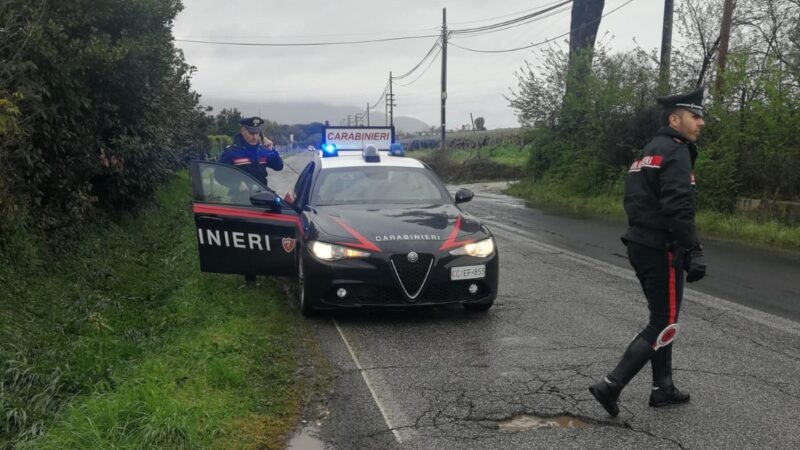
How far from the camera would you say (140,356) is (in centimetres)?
558

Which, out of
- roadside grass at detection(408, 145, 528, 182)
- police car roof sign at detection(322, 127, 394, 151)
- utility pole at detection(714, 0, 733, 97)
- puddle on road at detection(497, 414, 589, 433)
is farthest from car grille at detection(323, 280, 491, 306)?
roadside grass at detection(408, 145, 528, 182)

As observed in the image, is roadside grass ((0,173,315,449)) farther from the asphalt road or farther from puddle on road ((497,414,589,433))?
puddle on road ((497,414,589,433))

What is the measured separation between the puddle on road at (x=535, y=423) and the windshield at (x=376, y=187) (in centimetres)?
350

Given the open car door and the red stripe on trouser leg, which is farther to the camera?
the open car door

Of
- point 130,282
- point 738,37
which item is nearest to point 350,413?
point 130,282

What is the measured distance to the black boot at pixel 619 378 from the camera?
426 centimetres

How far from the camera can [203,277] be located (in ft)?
27.0

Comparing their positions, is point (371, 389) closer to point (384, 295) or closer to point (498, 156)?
point (384, 295)

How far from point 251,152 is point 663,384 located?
6.94m

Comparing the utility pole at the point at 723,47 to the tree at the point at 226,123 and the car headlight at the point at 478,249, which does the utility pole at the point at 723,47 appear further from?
the tree at the point at 226,123

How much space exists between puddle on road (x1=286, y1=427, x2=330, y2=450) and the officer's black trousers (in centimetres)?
204

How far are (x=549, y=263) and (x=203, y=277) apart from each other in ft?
14.8

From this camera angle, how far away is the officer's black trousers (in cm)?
422

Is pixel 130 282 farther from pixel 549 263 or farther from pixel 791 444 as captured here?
pixel 791 444
